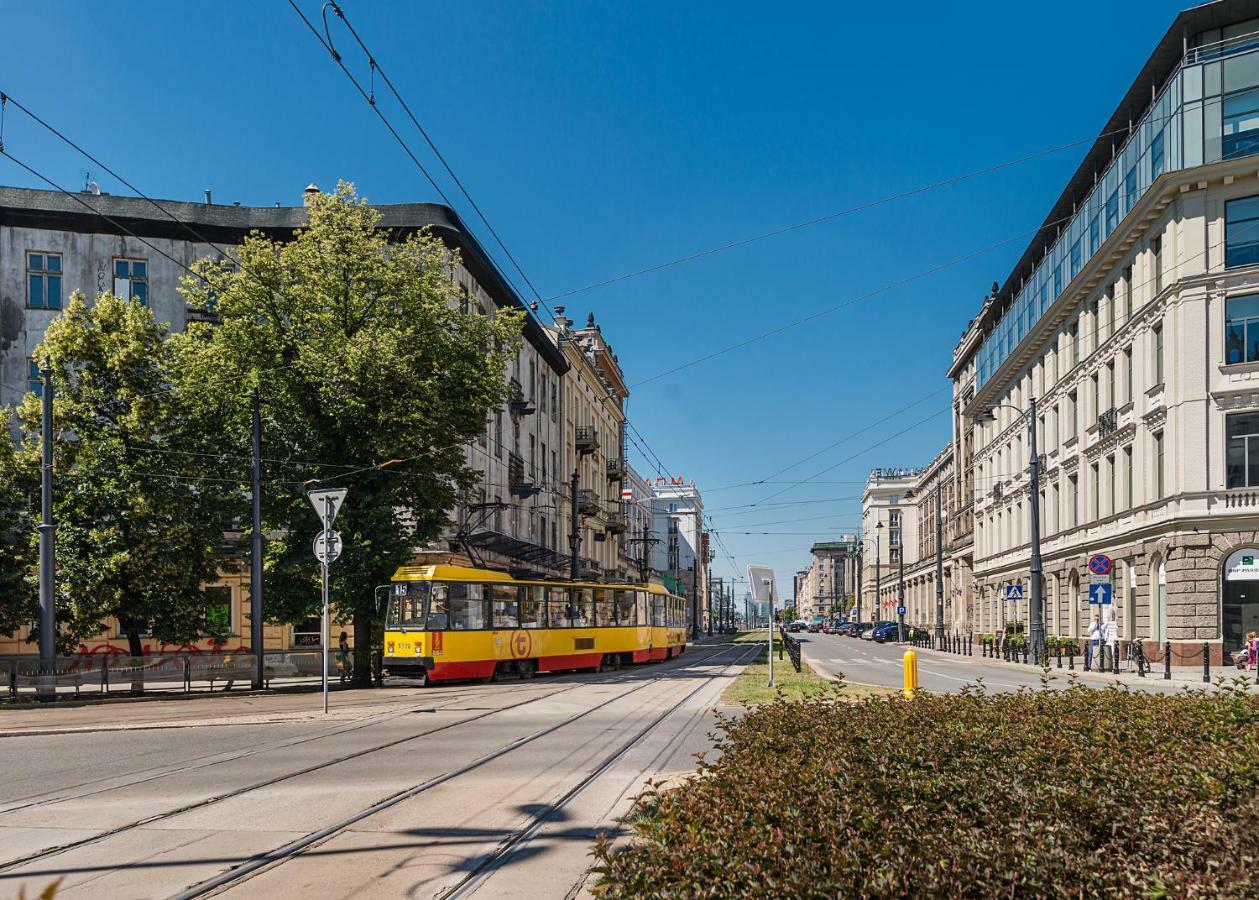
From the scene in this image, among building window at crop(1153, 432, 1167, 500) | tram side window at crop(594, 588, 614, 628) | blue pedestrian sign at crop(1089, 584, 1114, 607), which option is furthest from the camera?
building window at crop(1153, 432, 1167, 500)

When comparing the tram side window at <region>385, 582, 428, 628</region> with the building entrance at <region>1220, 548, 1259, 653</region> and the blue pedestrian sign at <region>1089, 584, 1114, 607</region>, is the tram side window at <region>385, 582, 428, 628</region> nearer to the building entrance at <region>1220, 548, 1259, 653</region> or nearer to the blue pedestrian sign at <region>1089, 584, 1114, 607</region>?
the blue pedestrian sign at <region>1089, 584, 1114, 607</region>

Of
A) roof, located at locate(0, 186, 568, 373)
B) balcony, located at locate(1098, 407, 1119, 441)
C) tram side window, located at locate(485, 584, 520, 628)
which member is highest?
roof, located at locate(0, 186, 568, 373)

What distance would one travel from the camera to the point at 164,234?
3738 cm

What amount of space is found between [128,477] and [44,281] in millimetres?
13547

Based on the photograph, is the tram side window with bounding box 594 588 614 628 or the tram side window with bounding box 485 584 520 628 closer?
the tram side window with bounding box 485 584 520 628

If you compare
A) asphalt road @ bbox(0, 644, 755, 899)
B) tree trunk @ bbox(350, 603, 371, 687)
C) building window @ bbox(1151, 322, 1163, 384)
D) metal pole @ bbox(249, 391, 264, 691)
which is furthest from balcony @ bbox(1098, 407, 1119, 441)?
metal pole @ bbox(249, 391, 264, 691)

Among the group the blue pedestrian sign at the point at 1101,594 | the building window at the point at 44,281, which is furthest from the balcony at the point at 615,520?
the blue pedestrian sign at the point at 1101,594

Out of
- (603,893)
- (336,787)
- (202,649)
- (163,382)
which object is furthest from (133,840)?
(202,649)

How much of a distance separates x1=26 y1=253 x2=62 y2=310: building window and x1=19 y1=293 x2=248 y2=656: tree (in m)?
10.1

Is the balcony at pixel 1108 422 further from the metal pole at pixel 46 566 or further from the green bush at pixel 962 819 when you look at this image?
the green bush at pixel 962 819

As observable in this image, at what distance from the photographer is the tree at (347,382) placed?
26.5 meters

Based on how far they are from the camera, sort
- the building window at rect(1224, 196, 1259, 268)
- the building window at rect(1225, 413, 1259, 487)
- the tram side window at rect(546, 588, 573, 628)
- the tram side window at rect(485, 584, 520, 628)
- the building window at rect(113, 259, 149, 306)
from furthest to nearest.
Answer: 1. the building window at rect(113, 259, 149, 306)
2. the building window at rect(1224, 196, 1259, 268)
3. the building window at rect(1225, 413, 1259, 487)
4. the tram side window at rect(546, 588, 573, 628)
5. the tram side window at rect(485, 584, 520, 628)

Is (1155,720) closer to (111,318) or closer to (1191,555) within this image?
(111,318)

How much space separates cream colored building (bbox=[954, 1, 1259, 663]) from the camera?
32750 millimetres
